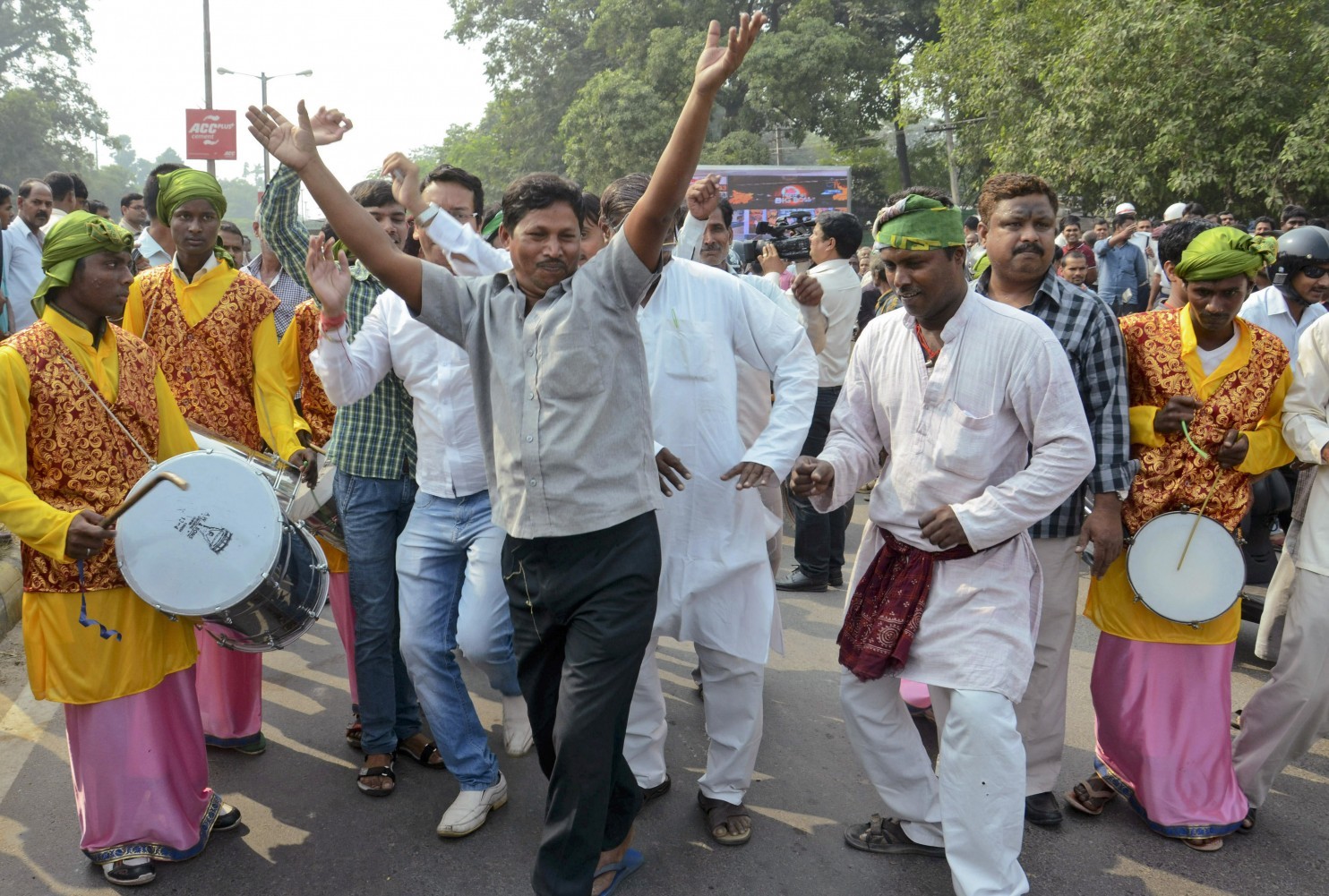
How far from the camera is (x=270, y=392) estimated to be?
4430 mm

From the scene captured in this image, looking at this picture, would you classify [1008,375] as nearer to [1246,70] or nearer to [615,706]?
[615,706]

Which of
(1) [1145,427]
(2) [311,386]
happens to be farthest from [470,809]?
(1) [1145,427]

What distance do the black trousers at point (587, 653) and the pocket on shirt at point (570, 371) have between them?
1.26 ft

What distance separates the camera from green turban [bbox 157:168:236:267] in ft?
14.1

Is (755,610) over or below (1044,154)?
below

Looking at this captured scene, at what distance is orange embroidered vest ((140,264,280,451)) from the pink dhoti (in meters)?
0.85

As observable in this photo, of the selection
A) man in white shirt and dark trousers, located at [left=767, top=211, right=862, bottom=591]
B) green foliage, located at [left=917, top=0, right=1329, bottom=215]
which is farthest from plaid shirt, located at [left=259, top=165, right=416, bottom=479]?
green foliage, located at [left=917, top=0, right=1329, bottom=215]

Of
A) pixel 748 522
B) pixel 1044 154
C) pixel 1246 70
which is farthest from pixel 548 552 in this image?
pixel 1044 154

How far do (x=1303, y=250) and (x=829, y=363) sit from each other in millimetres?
2976

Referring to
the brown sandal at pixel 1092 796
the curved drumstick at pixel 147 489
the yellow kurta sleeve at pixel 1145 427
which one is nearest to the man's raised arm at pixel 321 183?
the curved drumstick at pixel 147 489

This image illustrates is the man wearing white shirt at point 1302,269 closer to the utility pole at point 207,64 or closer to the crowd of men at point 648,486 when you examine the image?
the crowd of men at point 648,486

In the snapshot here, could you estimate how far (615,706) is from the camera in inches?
119

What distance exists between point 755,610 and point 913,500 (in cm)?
76

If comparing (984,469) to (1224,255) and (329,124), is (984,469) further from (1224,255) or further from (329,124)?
(329,124)
